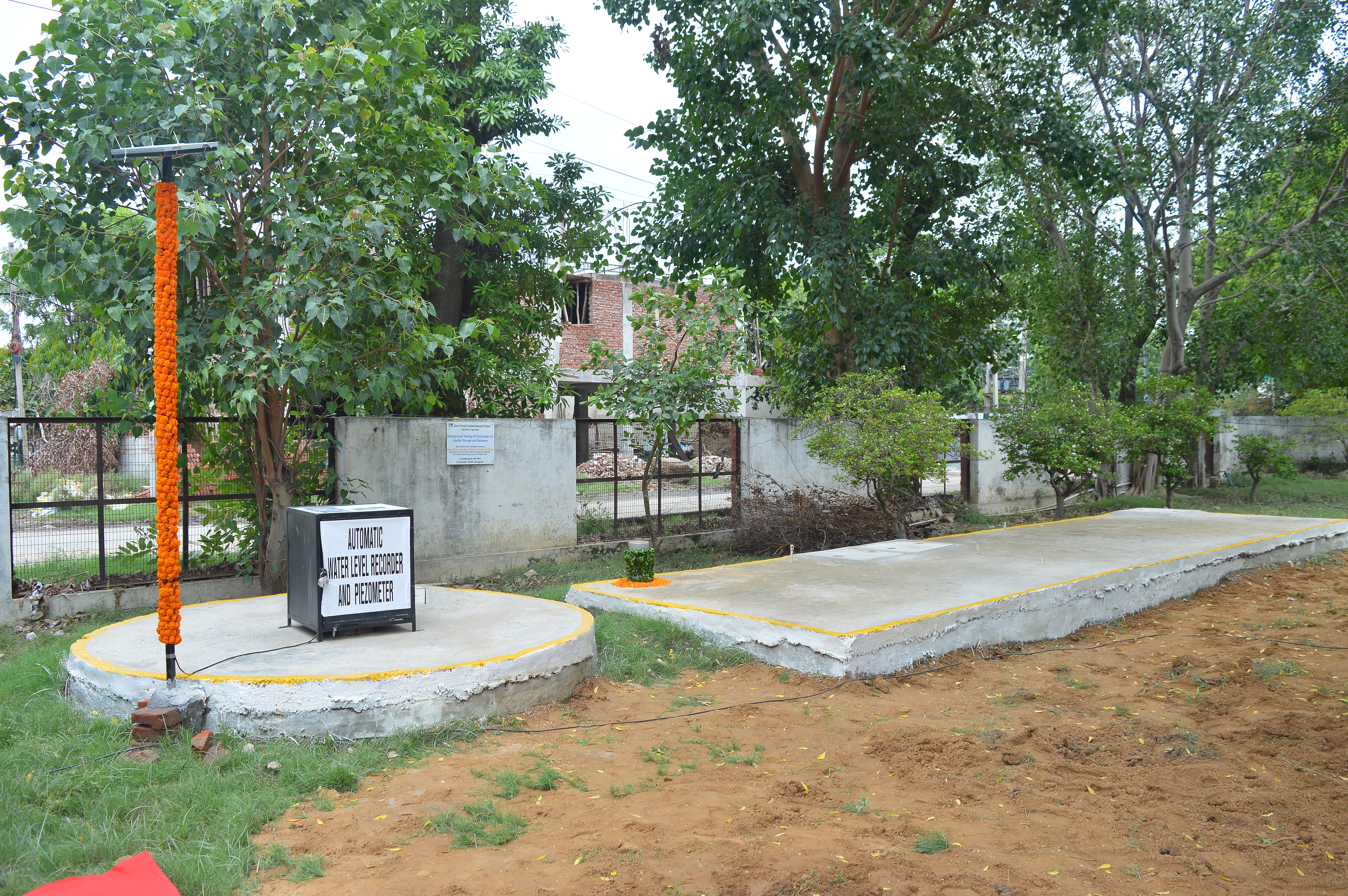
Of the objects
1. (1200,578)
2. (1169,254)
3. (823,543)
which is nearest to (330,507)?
(823,543)

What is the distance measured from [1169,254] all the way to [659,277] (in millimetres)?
11530

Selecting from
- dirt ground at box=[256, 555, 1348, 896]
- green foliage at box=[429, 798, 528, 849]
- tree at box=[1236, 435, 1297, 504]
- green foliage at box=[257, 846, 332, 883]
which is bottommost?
dirt ground at box=[256, 555, 1348, 896]

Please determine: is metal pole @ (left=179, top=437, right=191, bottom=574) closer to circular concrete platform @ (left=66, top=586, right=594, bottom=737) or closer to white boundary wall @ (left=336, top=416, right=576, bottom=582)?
white boundary wall @ (left=336, top=416, right=576, bottom=582)

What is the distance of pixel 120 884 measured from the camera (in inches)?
133

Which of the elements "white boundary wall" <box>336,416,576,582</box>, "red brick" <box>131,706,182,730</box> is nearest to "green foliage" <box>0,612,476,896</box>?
"red brick" <box>131,706,182,730</box>

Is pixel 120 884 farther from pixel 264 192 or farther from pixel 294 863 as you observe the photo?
pixel 264 192

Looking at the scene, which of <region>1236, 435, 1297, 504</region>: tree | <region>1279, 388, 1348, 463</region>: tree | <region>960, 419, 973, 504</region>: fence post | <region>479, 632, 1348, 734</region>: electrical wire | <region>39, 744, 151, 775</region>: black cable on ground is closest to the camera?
<region>39, 744, 151, 775</region>: black cable on ground

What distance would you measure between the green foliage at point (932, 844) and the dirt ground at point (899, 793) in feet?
0.11

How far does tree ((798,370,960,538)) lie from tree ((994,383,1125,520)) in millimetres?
3308

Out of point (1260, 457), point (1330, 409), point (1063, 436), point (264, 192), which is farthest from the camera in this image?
point (1330, 409)

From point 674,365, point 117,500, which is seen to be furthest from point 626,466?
point 117,500

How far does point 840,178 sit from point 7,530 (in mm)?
12118

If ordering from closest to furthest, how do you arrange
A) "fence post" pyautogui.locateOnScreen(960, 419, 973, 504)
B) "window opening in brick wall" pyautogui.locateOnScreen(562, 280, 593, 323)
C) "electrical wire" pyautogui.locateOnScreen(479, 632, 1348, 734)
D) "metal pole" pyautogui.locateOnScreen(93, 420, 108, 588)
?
"electrical wire" pyautogui.locateOnScreen(479, 632, 1348, 734) → "metal pole" pyautogui.locateOnScreen(93, 420, 108, 588) → "fence post" pyautogui.locateOnScreen(960, 419, 973, 504) → "window opening in brick wall" pyautogui.locateOnScreen(562, 280, 593, 323)

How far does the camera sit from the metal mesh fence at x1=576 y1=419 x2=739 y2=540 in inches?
517
